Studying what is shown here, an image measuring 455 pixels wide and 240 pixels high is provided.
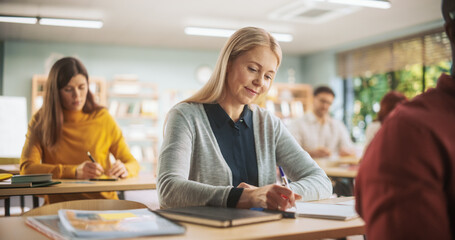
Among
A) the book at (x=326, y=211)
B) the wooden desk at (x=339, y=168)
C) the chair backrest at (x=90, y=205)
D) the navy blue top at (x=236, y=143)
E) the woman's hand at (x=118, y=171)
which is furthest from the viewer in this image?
the wooden desk at (x=339, y=168)

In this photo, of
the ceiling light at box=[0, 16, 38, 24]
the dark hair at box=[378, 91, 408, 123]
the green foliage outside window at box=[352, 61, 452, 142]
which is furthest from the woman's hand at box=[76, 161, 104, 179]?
the green foliage outside window at box=[352, 61, 452, 142]

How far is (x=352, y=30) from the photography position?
7.46 meters

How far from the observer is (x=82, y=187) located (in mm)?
2207

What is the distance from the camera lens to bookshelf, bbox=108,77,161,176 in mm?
8469

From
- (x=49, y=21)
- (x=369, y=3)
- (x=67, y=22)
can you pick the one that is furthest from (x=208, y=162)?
(x=49, y=21)

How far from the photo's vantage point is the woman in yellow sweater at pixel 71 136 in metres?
2.54

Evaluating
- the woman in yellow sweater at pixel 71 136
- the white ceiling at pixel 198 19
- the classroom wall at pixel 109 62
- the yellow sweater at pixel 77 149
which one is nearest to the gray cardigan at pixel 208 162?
the woman in yellow sweater at pixel 71 136

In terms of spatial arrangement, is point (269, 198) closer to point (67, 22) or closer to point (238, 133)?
point (238, 133)

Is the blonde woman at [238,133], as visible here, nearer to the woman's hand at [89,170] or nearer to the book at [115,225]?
the book at [115,225]

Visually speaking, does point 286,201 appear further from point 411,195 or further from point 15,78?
point 15,78

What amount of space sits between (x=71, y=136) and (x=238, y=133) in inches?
56.4

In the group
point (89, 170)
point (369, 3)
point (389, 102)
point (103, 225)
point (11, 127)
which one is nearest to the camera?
point (103, 225)

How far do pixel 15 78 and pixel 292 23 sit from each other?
207 inches

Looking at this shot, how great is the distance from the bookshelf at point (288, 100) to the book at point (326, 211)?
7868mm
